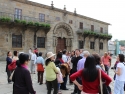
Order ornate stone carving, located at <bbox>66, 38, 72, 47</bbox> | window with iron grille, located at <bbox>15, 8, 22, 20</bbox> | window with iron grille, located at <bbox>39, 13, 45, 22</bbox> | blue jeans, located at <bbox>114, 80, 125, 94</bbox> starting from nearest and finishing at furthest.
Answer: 1. blue jeans, located at <bbox>114, 80, 125, 94</bbox>
2. window with iron grille, located at <bbox>15, 8, 22, 20</bbox>
3. window with iron grille, located at <bbox>39, 13, 45, 22</bbox>
4. ornate stone carving, located at <bbox>66, 38, 72, 47</bbox>

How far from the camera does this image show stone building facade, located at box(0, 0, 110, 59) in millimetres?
21031

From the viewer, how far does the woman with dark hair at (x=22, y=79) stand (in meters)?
Answer: 3.60

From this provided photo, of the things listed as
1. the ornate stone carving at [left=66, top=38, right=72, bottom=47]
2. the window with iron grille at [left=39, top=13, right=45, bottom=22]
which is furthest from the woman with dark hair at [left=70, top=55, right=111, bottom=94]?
the ornate stone carving at [left=66, top=38, right=72, bottom=47]

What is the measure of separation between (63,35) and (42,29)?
15.3 feet

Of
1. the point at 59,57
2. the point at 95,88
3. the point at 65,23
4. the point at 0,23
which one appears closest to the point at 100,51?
the point at 65,23

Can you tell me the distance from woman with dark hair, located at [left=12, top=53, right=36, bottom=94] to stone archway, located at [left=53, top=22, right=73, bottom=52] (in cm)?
2233

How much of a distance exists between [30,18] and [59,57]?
16.5m

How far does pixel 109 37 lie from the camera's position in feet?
120

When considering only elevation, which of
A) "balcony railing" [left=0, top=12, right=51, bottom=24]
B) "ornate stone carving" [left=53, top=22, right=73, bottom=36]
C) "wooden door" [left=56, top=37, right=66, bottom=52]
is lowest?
"wooden door" [left=56, top=37, right=66, bottom=52]

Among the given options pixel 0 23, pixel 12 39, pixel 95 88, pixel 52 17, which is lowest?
pixel 95 88

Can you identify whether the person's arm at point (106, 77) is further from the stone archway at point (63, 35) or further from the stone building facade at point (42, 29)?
the stone archway at point (63, 35)

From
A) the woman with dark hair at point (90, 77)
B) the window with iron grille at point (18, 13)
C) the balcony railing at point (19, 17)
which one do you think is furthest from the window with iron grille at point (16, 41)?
the woman with dark hair at point (90, 77)

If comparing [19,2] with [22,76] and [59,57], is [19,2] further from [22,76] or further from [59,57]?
[22,76]

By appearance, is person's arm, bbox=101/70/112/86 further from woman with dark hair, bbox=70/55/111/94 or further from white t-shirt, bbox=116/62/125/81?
white t-shirt, bbox=116/62/125/81
